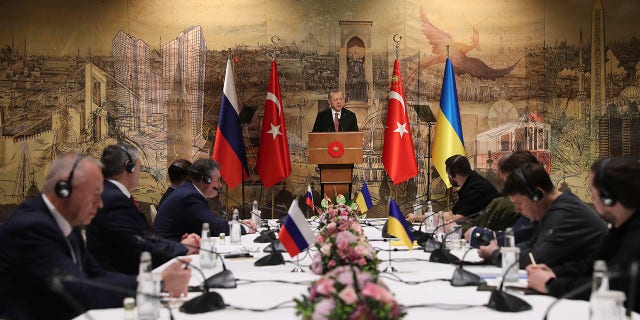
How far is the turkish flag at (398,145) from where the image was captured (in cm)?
1041

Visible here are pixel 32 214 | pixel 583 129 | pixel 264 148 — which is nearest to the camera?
pixel 32 214

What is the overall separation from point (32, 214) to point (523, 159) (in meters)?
3.37

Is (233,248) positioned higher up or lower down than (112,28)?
lower down

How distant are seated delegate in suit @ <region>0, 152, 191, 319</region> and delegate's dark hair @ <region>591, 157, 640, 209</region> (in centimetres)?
188

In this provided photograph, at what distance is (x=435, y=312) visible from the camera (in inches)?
109

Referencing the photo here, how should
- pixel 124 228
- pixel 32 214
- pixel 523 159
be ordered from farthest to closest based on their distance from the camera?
1. pixel 523 159
2. pixel 124 228
3. pixel 32 214

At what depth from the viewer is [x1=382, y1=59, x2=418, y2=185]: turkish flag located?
1041 cm

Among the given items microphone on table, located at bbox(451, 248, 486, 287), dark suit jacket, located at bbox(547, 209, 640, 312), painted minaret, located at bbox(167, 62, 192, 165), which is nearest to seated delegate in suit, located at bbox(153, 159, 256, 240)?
microphone on table, located at bbox(451, 248, 486, 287)

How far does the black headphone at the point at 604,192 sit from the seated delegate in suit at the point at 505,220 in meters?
1.15

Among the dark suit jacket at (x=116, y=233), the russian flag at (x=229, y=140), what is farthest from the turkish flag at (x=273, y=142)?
the dark suit jacket at (x=116, y=233)

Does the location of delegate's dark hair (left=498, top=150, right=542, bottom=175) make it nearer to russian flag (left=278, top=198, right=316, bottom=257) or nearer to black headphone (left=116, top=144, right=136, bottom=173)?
russian flag (left=278, top=198, right=316, bottom=257)

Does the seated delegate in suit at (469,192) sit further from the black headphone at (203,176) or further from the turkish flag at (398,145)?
the turkish flag at (398,145)

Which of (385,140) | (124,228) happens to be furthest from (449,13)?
(124,228)

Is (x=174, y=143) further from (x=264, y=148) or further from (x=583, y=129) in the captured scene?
(x=583, y=129)
